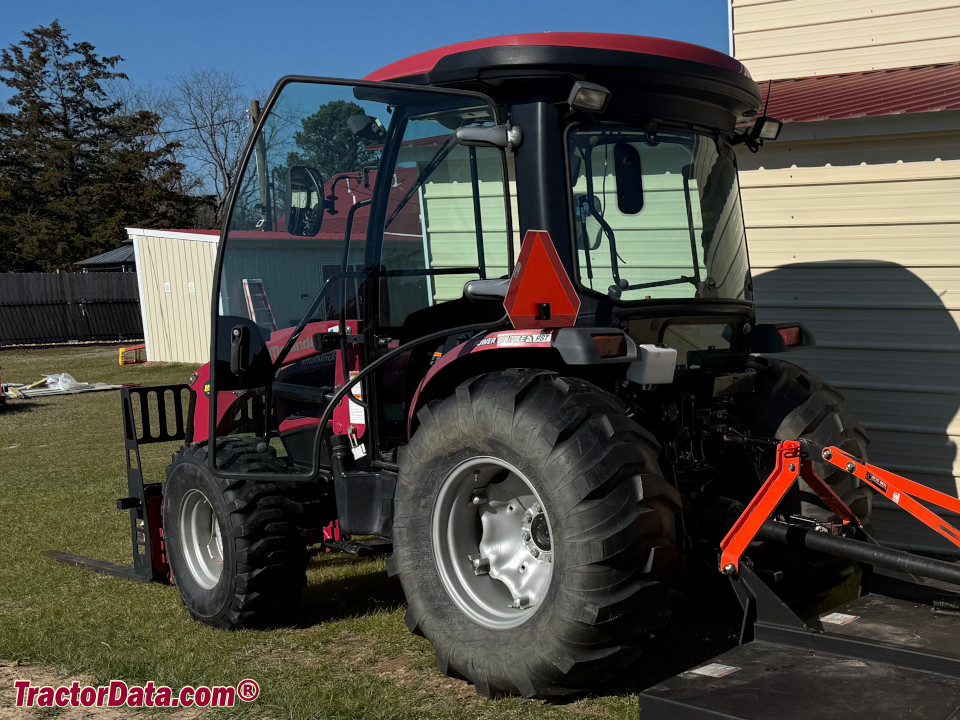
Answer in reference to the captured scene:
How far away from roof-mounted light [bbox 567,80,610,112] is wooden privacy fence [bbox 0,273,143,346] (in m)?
35.5

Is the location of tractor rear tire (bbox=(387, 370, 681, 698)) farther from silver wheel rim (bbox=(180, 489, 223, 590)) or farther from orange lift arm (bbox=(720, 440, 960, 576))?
silver wheel rim (bbox=(180, 489, 223, 590))

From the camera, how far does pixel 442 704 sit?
429 cm

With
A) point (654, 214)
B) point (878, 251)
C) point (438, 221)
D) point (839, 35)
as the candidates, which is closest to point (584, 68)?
point (654, 214)

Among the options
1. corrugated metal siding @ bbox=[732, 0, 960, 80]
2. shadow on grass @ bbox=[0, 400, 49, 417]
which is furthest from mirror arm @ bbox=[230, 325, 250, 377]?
shadow on grass @ bbox=[0, 400, 49, 417]

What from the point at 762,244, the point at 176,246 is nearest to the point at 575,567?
the point at 762,244

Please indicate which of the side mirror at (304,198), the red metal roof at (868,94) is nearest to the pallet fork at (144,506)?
the side mirror at (304,198)

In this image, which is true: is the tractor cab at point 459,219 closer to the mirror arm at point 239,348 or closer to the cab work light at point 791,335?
the mirror arm at point 239,348

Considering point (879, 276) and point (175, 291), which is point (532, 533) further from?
point (175, 291)

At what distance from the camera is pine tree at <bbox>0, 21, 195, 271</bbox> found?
151 feet

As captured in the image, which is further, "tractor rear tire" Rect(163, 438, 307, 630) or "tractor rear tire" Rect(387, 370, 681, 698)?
"tractor rear tire" Rect(163, 438, 307, 630)

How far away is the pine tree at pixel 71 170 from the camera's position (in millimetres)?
46062

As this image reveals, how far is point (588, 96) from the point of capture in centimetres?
412

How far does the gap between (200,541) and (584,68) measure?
3273 mm

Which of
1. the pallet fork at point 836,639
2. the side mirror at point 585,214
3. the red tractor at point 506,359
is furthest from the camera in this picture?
the side mirror at point 585,214
